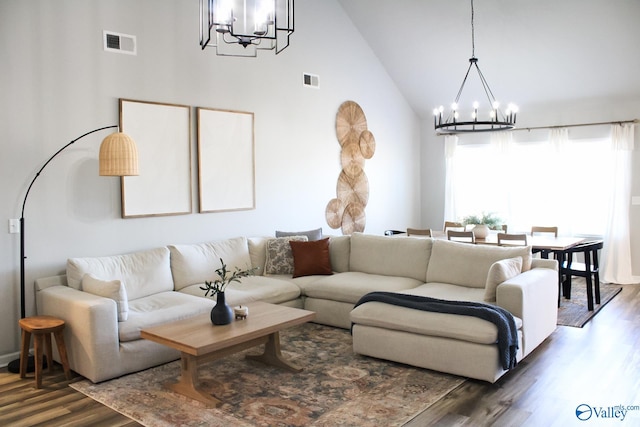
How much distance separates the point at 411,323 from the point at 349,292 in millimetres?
1142

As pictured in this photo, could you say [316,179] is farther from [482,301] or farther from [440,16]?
[482,301]

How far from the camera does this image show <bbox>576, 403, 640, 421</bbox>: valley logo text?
130 inches

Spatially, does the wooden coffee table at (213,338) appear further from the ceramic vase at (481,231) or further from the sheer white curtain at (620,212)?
the sheer white curtain at (620,212)

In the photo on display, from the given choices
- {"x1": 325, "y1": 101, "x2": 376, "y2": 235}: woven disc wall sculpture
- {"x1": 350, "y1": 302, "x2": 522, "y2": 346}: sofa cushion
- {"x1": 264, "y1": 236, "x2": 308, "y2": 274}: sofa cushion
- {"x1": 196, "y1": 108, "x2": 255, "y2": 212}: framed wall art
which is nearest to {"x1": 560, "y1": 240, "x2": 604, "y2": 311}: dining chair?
{"x1": 350, "y1": 302, "x2": 522, "y2": 346}: sofa cushion

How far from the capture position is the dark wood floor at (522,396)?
3332mm

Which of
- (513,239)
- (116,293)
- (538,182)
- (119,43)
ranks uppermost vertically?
(119,43)

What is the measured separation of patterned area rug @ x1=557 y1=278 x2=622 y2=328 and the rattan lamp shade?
167 inches

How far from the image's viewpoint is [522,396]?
12.0 feet

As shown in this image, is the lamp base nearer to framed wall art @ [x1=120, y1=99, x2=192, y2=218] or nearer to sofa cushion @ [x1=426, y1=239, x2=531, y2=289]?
framed wall art @ [x1=120, y1=99, x2=192, y2=218]

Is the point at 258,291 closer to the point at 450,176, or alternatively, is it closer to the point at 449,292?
the point at 449,292

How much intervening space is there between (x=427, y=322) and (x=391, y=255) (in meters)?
1.71

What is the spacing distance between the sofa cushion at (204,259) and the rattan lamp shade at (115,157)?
100cm

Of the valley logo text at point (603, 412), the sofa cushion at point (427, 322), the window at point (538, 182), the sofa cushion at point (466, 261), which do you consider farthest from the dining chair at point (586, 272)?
the valley logo text at point (603, 412)

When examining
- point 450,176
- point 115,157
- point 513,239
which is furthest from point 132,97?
point 450,176
